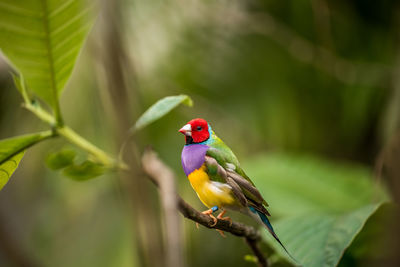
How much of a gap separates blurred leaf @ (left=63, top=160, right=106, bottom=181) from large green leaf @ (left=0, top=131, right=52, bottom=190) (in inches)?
2.3

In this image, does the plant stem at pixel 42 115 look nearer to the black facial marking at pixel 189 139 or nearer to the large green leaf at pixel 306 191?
the black facial marking at pixel 189 139

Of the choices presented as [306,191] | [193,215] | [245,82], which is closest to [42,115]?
[193,215]

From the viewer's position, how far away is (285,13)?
6.93ft

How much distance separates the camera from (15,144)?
55 cm

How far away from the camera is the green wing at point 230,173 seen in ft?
1.76

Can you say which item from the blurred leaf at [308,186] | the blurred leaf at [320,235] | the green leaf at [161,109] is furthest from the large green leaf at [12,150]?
the blurred leaf at [308,186]

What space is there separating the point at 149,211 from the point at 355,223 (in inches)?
15.7

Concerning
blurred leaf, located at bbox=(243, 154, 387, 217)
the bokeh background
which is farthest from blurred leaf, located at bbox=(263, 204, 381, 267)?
the bokeh background

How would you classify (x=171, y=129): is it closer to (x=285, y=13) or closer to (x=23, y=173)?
(x=285, y=13)

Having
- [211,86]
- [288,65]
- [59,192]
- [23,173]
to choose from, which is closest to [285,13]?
[288,65]

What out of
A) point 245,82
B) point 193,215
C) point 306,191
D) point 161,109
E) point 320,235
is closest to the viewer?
point 193,215

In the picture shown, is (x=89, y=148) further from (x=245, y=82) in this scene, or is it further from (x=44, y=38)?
(x=245, y=82)

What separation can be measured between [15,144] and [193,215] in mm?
277

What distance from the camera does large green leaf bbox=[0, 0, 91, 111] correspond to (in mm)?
560
